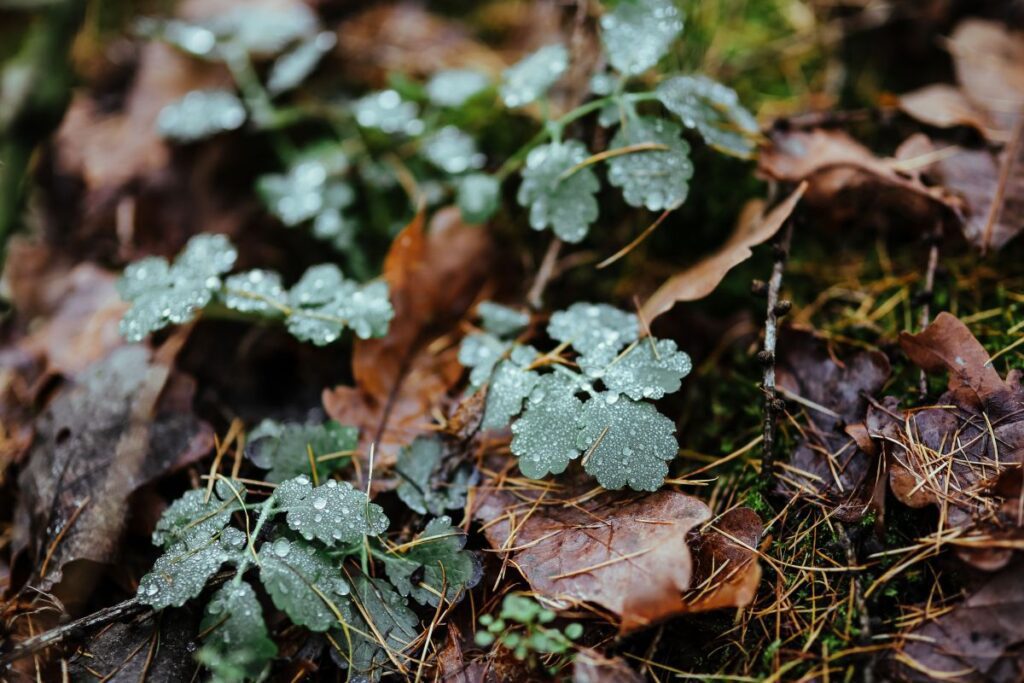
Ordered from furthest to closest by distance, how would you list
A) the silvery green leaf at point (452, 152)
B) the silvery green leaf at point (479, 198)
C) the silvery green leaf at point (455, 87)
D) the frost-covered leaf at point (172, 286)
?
the silvery green leaf at point (455, 87), the silvery green leaf at point (452, 152), the silvery green leaf at point (479, 198), the frost-covered leaf at point (172, 286)

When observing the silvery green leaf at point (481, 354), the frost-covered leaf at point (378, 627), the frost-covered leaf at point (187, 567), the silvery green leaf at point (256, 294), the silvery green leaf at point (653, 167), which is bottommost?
the frost-covered leaf at point (378, 627)

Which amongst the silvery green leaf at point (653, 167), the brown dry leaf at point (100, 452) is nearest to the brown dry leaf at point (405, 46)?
the silvery green leaf at point (653, 167)

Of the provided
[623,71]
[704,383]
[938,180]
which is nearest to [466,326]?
[704,383]

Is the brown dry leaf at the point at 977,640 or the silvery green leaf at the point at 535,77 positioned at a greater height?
the silvery green leaf at the point at 535,77

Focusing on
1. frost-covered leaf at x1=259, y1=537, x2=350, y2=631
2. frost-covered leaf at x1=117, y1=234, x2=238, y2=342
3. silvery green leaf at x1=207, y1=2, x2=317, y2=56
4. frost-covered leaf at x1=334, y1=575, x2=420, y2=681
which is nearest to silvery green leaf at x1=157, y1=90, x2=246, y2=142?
silvery green leaf at x1=207, y1=2, x2=317, y2=56

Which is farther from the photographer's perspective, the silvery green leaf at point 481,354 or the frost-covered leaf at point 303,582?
the silvery green leaf at point 481,354

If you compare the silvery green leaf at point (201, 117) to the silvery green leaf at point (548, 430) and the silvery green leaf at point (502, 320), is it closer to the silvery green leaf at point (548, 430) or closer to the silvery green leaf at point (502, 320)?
the silvery green leaf at point (502, 320)

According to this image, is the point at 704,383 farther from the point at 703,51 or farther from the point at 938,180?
the point at 703,51
